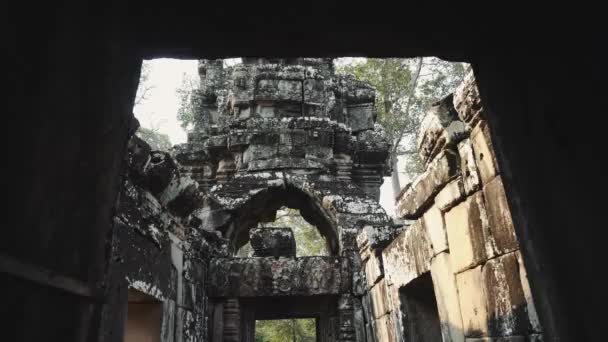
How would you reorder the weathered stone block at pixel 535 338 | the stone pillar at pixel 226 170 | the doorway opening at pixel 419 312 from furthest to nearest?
the stone pillar at pixel 226 170, the doorway opening at pixel 419 312, the weathered stone block at pixel 535 338

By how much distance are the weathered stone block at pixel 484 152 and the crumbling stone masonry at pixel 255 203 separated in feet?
6.72

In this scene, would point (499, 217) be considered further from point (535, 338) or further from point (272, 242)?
point (272, 242)

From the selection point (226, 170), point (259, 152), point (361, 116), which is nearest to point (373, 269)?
point (259, 152)

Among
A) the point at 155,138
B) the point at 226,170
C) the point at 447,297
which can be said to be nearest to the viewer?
the point at 447,297

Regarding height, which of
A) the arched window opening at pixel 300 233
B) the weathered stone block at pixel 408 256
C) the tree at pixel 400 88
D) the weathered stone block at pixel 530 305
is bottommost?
the weathered stone block at pixel 530 305

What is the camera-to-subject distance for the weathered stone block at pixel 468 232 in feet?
6.86

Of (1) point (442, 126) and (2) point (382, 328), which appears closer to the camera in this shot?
(1) point (442, 126)

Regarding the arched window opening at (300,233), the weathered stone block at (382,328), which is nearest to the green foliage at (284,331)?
the arched window opening at (300,233)

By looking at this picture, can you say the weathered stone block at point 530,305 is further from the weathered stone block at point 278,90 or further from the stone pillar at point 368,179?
the weathered stone block at point 278,90

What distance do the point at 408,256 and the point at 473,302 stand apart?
126cm

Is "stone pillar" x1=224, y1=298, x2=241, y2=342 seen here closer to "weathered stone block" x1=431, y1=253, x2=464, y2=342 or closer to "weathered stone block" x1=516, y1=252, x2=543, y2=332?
"weathered stone block" x1=431, y1=253, x2=464, y2=342

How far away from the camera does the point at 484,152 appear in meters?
2.02

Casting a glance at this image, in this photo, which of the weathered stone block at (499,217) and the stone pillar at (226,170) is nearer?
the weathered stone block at (499,217)

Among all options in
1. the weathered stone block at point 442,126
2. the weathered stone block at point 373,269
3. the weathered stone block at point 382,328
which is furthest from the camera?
the weathered stone block at point 373,269
